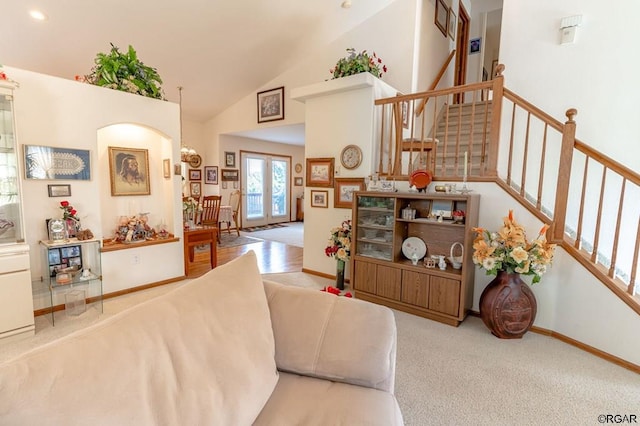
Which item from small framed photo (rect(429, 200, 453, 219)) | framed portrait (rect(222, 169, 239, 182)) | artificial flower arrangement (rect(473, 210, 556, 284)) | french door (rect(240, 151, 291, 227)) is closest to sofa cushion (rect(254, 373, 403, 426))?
artificial flower arrangement (rect(473, 210, 556, 284))

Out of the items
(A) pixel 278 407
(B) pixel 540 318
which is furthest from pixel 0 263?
(B) pixel 540 318

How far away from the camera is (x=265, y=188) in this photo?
881 cm

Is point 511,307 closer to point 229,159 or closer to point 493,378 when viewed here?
point 493,378

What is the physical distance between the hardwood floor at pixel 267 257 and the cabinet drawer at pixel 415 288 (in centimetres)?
188

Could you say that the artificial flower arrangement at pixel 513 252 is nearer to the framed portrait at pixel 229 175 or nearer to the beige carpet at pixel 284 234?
the beige carpet at pixel 284 234

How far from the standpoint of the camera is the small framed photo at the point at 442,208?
9.93ft

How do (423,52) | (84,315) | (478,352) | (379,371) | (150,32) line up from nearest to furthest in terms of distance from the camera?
(379,371)
(478,352)
(84,315)
(150,32)
(423,52)

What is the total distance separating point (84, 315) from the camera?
306 cm

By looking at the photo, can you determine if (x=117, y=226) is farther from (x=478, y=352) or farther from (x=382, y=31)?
(x=382, y=31)

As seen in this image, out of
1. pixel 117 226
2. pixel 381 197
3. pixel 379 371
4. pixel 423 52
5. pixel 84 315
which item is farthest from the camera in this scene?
pixel 423 52

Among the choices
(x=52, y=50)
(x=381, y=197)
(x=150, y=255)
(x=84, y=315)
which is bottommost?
(x=84, y=315)

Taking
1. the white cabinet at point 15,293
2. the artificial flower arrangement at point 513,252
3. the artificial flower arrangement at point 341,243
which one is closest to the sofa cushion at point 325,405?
the artificial flower arrangement at point 513,252

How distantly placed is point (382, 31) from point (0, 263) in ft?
17.7

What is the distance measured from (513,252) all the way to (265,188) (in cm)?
712
